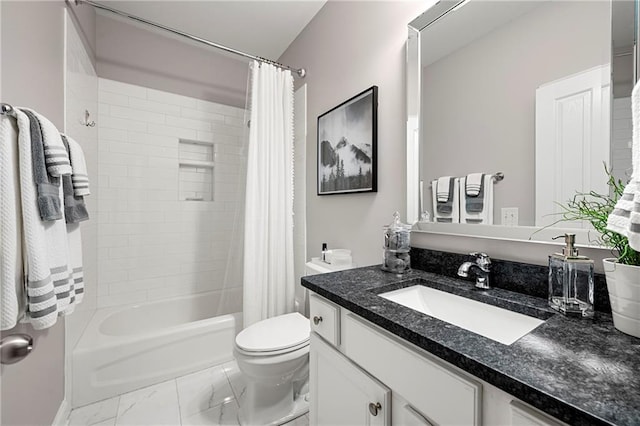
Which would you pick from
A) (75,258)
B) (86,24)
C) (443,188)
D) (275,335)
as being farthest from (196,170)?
(443,188)

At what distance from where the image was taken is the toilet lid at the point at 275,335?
4.35 ft

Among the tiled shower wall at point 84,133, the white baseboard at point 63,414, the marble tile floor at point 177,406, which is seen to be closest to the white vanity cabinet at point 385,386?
the marble tile floor at point 177,406

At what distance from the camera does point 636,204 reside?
1.70 ft

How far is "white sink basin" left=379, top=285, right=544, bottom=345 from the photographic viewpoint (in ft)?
2.57

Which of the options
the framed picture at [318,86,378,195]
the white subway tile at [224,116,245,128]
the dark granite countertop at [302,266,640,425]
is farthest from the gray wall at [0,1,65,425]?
the framed picture at [318,86,378,195]

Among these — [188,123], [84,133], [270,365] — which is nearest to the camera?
[270,365]

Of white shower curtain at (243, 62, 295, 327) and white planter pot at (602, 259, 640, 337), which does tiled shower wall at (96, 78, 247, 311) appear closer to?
white shower curtain at (243, 62, 295, 327)

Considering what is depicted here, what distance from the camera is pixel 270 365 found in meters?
1.30

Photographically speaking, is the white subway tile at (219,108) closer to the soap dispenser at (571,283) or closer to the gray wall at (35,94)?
the gray wall at (35,94)

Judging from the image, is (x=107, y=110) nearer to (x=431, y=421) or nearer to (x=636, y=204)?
(x=431, y=421)

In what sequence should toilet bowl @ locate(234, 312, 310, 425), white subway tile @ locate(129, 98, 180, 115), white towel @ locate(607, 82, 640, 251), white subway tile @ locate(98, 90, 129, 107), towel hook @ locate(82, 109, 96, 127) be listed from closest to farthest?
white towel @ locate(607, 82, 640, 251)
toilet bowl @ locate(234, 312, 310, 425)
towel hook @ locate(82, 109, 96, 127)
white subway tile @ locate(98, 90, 129, 107)
white subway tile @ locate(129, 98, 180, 115)

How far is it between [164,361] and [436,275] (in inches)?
69.5

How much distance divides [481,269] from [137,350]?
1964 mm

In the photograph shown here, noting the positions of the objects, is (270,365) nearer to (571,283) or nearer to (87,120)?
(571,283)
